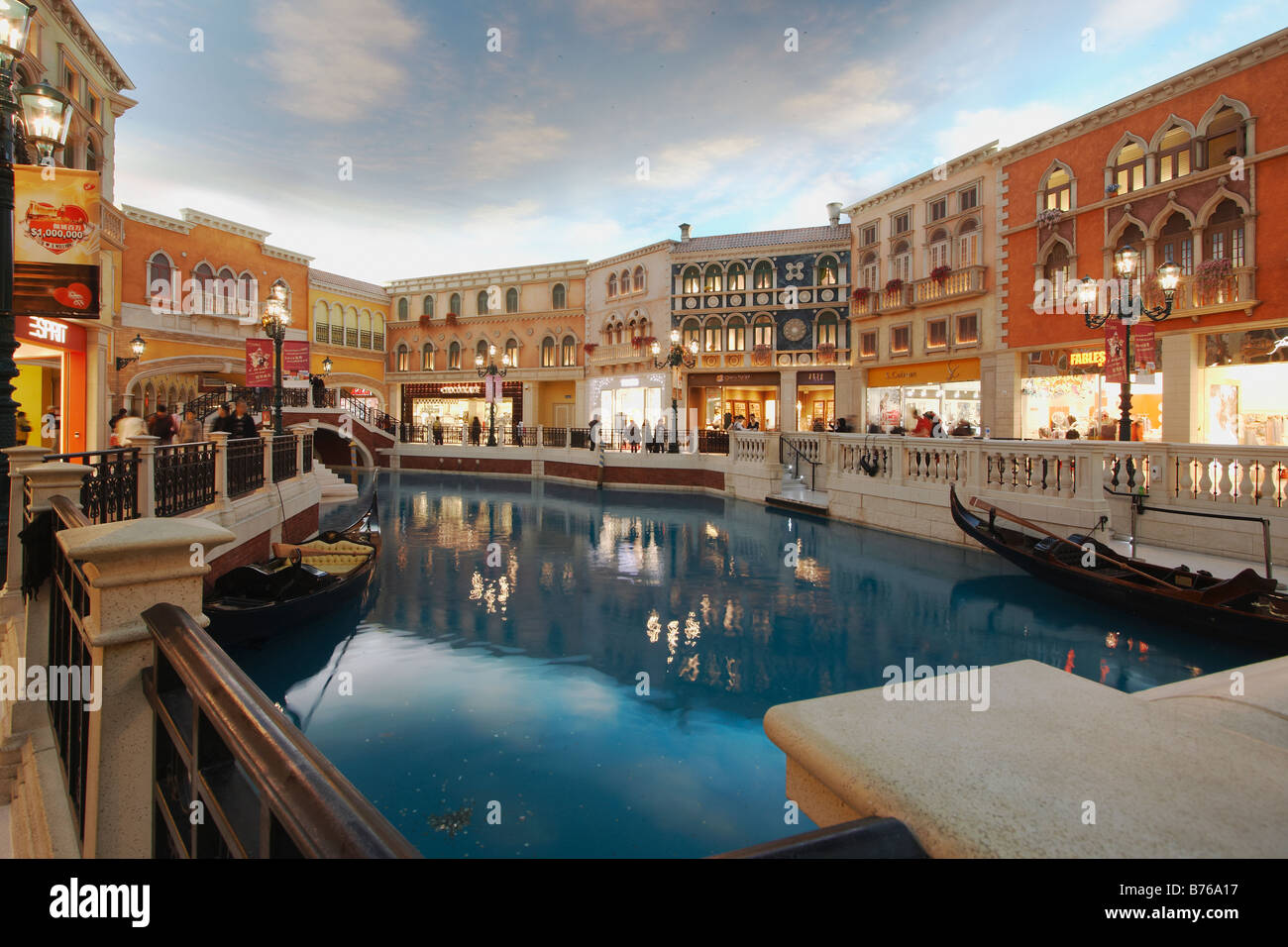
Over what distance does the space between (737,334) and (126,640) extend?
1063 inches

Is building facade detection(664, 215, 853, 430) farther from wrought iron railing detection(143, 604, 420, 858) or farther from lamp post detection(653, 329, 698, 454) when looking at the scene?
wrought iron railing detection(143, 604, 420, 858)

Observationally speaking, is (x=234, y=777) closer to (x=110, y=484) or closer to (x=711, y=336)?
(x=110, y=484)

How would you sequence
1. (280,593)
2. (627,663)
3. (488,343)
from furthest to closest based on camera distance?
(488,343)
(280,593)
(627,663)

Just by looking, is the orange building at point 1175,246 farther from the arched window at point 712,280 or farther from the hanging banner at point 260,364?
the hanging banner at point 260,364

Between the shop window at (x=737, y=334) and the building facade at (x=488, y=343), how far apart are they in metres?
7.95

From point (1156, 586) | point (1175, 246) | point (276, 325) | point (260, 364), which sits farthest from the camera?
point (1175, 246)

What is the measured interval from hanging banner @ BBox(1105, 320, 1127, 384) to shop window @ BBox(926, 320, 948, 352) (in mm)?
10504

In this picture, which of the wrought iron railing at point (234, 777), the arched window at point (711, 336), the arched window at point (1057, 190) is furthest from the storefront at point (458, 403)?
the wrought iron railing at point (234, 777)

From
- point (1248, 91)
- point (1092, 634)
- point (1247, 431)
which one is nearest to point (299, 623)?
point (1092, 634)

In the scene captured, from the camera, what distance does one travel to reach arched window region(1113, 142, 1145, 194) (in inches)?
615

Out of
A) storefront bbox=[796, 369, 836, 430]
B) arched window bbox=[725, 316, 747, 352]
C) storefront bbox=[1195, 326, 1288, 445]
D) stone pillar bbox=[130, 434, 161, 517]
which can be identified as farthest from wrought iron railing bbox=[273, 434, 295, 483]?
arched window bbox=[725, 316, 747, 352]

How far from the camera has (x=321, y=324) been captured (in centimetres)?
3198

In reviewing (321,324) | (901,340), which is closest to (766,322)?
(901,340)
